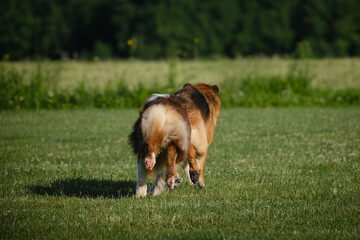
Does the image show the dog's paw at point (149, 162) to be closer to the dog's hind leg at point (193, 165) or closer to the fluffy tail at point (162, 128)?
the fluffy tail at point (162, 128)

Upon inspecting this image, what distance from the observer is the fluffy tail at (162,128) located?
16.4 ft

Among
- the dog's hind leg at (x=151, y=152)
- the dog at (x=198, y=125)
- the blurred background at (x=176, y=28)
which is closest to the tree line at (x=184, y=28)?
the blurred background at (x=176, y=28)

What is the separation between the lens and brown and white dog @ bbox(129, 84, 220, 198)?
5.02 m

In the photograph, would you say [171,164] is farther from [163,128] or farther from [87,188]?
[87,188]

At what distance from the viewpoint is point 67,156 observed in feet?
28.9

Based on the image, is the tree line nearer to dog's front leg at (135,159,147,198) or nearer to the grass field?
the grass field

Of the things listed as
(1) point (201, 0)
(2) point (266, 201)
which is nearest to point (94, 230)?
(2) point (266, 201)

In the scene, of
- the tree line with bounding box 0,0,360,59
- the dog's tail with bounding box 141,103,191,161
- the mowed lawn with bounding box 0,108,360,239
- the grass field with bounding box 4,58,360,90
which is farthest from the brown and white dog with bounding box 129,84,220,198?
the tree line with bounding box 0,0,360,59

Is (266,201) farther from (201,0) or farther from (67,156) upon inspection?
(201,0)

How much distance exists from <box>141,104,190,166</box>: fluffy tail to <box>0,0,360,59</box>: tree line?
176ft

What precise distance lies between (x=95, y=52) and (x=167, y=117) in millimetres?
61496

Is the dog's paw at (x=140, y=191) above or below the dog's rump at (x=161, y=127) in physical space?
below

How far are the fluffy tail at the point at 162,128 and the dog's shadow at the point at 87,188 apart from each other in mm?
1304

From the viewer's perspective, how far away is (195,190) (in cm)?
630
